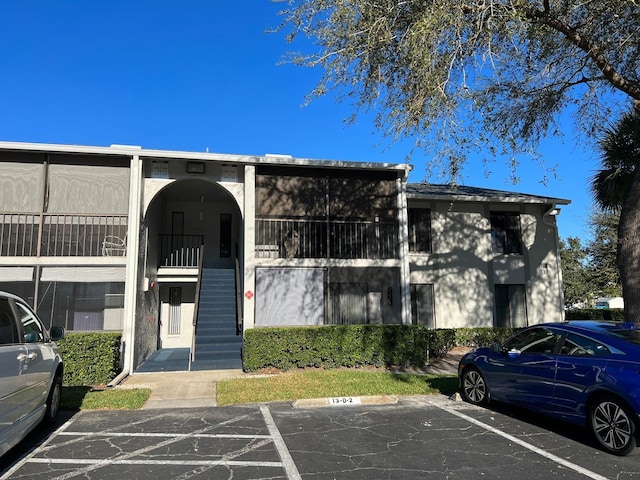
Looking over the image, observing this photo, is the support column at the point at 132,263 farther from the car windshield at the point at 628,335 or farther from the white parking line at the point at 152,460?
the car windshield at the point at 628,335

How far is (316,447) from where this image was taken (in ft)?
17.5

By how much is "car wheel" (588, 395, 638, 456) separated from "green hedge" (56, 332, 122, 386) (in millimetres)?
8889

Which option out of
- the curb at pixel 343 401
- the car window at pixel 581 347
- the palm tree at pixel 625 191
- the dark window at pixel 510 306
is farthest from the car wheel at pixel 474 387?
the dark window at pixel 510 306

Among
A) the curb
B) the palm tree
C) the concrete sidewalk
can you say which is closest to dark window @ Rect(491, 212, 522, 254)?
the palm tree

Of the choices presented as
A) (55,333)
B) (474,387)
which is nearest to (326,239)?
(474,387)

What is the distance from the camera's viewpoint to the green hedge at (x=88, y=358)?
30.7ft

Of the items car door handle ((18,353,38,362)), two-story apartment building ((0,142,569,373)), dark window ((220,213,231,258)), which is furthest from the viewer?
dark window ((220,213,231,258))

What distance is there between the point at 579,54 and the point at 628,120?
283 cm

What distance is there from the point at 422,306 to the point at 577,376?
9966 millimetres

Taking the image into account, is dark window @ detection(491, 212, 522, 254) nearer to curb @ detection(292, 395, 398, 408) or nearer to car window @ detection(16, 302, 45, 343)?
curb @ detection(292, 395, 398, 408)

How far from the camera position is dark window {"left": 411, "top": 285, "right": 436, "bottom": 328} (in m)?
15.2

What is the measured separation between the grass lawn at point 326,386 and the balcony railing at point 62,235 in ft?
15.4

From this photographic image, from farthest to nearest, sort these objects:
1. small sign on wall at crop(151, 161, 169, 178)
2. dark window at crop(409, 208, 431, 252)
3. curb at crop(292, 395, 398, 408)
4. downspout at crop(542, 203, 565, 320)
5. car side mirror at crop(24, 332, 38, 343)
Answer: downspout at crop(542, 203, 565, 320) → dark window at crop(409, 208, 431, 252) → small sign on wall at crop(151, 161, 169, 178) → curb at crop(292, 395, 398, 408) → car side mirror at crop(24, 332, 38, 343)

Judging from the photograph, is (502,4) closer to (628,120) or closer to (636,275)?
(636,275)
